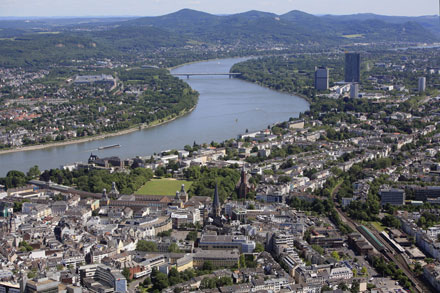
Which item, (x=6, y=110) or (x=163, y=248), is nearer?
(x=163, y=248)

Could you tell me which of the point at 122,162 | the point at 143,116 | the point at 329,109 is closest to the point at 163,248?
the point at 122,162

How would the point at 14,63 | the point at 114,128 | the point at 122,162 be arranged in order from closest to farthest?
1. the point at 122,162
2. the point at 114,128
3. the point at 14,63

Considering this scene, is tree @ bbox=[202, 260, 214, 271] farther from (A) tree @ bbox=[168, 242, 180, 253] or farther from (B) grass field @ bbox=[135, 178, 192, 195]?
(B) grass field @ bbox=[135, 178, 192, 195]

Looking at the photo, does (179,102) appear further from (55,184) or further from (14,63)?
(14,63)

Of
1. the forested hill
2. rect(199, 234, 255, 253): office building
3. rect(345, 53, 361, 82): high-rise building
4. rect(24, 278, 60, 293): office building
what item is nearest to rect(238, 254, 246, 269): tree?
rect(199, 234, 255, 253): office building

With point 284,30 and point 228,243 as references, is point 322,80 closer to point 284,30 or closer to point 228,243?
point 228,243
